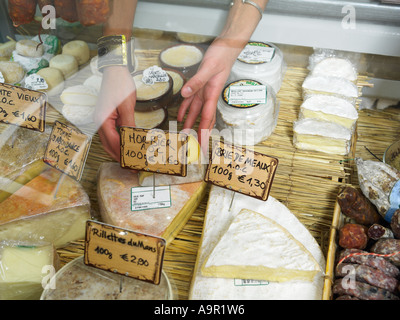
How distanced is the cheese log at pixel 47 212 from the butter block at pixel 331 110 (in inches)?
41.3

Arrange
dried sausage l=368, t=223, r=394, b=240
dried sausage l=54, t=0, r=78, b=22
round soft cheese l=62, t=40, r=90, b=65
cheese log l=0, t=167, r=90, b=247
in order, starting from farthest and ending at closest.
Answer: round soft cheese l=62, t=40, r=90, b=65, dried sausage l=54, t=0, r=78, b=22, cheese log l=0, t=167, r=90, b=247, dried sausage l=368, t=223, r=394, b=240

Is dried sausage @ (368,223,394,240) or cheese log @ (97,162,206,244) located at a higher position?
dried sausage @ (368,223,394,240)

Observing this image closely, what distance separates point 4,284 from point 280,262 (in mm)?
846

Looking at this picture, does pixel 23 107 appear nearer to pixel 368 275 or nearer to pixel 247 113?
pixel 247 113

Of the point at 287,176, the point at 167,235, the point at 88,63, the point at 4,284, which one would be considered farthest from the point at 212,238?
the point at 88,63

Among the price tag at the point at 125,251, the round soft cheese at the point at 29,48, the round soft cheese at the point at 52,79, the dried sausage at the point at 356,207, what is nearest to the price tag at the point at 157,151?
the price tag at the point at 125,251

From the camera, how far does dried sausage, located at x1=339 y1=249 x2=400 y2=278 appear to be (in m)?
1.18

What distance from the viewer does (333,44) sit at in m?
1.79

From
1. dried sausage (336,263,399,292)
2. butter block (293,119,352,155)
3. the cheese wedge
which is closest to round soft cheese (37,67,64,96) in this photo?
the cheese wedge

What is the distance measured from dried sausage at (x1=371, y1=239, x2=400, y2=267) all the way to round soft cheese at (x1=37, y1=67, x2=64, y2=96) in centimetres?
160

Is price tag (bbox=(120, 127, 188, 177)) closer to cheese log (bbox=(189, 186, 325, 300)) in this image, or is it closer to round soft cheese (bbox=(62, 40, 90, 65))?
cheese log (bbox=(189, 186, 325, 300))

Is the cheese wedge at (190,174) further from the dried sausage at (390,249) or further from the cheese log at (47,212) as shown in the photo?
the dried sausage at (390,249)

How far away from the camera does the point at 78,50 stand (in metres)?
2.13

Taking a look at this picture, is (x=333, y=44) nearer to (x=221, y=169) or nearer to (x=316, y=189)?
(x=316, y=189)
